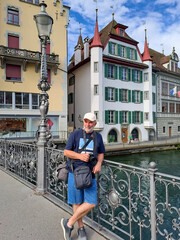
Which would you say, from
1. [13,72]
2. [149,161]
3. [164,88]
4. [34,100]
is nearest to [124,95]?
[164,88]

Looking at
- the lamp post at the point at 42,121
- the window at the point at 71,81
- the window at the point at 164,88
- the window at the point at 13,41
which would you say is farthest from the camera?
the window at the point at 164,88

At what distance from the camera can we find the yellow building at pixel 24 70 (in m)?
18.4

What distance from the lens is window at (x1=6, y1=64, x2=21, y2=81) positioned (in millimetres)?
18656

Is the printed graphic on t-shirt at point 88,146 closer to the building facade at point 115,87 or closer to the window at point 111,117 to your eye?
the building facade at point 115,87

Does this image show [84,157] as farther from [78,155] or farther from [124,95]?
[124,95]

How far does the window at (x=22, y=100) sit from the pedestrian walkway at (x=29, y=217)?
15942mm

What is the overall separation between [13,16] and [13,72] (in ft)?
19.9

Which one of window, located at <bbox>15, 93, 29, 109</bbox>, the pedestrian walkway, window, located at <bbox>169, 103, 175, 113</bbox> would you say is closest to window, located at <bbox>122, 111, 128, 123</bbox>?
window, located at <bbox>169, 103, 175, 113</bbox>

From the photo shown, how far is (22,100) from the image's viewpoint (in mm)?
19250

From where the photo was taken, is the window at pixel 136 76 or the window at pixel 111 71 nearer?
the window at pixel 111 71

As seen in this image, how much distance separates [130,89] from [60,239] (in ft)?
79.0

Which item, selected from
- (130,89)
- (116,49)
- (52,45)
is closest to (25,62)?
(52,45)

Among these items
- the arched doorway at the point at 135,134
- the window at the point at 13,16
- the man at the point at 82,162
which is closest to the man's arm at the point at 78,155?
the man at the point at 82,162

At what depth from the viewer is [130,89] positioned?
25062 mm
